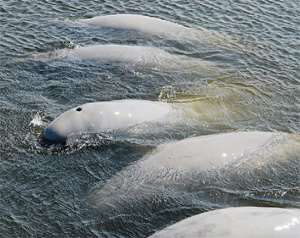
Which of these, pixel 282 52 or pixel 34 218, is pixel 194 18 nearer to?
pixel 282 52

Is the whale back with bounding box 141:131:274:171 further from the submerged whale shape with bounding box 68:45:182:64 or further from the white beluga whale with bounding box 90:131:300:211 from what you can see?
the submerged whale shape with bounding box 68:45:182:64

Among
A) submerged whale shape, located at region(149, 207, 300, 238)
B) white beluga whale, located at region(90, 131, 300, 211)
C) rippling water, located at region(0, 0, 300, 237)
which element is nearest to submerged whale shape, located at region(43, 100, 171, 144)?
rippling water, located at region(0, 0, 300, 237)

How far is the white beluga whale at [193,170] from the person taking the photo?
9250 mm

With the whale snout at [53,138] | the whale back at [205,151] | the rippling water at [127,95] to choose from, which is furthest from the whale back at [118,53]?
the whale back at [205,151]

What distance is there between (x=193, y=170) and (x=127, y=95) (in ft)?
13.4

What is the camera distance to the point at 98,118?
10.9 meters

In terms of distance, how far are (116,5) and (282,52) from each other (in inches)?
262

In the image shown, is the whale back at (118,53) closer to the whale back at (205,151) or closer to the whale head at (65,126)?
the whale head at (65,126)

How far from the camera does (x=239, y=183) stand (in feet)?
31.7

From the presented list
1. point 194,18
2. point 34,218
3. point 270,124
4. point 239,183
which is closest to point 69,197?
point 34,218

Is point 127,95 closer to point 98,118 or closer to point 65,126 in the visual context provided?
point 98,118

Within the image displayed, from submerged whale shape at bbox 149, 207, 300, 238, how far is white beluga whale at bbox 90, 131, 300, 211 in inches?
68.9

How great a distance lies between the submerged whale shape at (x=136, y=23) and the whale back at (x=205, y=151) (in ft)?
22.8

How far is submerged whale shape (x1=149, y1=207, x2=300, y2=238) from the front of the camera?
692cm
